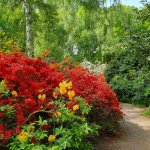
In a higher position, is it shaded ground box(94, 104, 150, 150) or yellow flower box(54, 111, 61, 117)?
yellow flower box(54, 111, 61, 117)

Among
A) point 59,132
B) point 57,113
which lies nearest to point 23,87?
point 57,113

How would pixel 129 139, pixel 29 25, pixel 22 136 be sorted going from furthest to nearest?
pixel 29 25 < pixel 129 139 < pixel 22 136

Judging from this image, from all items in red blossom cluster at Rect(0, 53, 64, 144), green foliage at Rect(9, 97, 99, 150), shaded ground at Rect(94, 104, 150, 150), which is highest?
red blossom cluster at Rect(0, 53, 64, 144)

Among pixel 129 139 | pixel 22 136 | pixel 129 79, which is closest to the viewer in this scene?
pixel 22 136

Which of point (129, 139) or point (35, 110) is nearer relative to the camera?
point (35, 110)

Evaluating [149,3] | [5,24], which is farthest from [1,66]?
[5,24]

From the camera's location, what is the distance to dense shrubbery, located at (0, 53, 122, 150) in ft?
15.4

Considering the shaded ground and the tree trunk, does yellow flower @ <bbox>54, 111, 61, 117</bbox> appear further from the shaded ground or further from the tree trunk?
the tree trunk

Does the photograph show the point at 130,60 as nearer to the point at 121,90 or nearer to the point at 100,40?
the point at 121,90

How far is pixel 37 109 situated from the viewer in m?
5.12

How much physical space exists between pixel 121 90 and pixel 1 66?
36.2 feet

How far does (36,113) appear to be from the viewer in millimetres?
5367

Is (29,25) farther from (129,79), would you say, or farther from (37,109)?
(37,109)

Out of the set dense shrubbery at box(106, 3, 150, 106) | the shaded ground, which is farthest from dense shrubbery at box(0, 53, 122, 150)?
dense shrubbery at box(106, 3, 150, 106)
